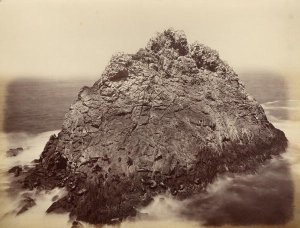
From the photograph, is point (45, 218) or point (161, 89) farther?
point (161, 89)

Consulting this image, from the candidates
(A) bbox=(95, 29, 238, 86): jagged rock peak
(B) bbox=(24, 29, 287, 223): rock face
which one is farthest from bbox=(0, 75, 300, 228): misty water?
(A) bbox=(95, 29, 238, 86): jagged rock peak

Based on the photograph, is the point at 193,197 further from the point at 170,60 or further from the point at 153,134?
the point at 170,60

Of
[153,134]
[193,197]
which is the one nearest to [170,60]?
[153,134]

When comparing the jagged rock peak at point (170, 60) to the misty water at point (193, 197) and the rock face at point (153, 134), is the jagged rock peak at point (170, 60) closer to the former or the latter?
the rock face at point (153, 134)

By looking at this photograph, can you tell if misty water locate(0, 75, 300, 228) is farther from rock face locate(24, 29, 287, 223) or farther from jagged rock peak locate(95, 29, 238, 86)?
jagged rock peak locate(95, 29, 238, 86)

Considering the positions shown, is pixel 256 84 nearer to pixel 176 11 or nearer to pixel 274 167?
pixel 274 167

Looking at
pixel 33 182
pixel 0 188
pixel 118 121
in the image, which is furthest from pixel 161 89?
pixel 0 188

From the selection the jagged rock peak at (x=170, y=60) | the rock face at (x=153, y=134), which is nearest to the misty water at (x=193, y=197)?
the rock face at (x=153, y=134)
